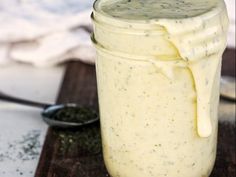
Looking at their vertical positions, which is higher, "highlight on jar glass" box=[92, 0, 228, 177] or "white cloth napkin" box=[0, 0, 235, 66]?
"highlight on jar glass" box=[92, 0, 228, 177]

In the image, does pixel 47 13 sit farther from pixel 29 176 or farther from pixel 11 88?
pixel 29 176

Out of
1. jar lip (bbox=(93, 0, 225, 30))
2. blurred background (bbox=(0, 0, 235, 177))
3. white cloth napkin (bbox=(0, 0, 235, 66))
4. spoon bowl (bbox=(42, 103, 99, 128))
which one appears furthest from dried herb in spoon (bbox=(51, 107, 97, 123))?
jar lip (bbox=(93, 0, 225, 30))

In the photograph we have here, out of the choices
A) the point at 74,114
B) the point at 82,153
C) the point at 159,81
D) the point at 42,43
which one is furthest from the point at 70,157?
the point at 42,43

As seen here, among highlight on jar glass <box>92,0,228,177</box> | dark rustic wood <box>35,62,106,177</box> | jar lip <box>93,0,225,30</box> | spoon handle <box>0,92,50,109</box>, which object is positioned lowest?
spoon handle <box>0,92,50,109</box>

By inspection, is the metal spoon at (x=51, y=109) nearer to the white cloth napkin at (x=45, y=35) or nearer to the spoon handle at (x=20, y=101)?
the spoon handle at (x=20, y=101)

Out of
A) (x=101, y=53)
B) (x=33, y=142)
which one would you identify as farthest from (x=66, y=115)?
(x=101, y=53)

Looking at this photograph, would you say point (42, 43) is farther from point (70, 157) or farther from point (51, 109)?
point (70, 157)

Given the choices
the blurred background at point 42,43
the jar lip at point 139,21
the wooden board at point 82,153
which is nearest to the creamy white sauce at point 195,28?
the jar lip at point 139,21

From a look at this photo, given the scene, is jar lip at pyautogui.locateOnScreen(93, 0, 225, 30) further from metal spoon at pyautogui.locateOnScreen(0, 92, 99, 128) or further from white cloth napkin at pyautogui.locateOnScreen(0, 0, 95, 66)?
white cloth napkin at pyautogui.locateOnScreen(0, 0, 95, 66)
